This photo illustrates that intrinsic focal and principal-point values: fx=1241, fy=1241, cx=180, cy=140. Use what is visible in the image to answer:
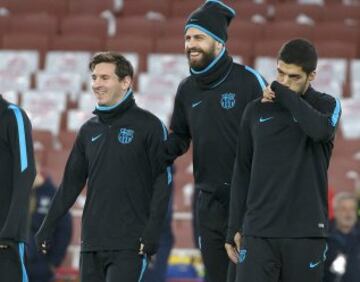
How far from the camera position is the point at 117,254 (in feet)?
23.4

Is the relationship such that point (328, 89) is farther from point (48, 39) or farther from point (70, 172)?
point (70, 172)

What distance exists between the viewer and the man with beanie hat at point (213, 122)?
7.23 m

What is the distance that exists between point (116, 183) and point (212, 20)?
1.13 m

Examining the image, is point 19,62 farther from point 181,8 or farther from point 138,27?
point 181,8

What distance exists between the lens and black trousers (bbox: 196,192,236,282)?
723 cm

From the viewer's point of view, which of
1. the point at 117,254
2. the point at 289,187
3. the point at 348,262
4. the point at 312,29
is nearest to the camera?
the point at 289,187

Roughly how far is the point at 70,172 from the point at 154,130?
58cm

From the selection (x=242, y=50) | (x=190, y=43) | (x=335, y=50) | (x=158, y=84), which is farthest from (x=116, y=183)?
(x=335, y=50)

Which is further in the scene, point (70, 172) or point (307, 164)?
point (70, 172)

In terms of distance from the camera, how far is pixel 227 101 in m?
7.27

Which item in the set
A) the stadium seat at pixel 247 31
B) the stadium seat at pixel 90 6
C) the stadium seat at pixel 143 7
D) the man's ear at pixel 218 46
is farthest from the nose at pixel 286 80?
the stadium seat at pixel 90 6

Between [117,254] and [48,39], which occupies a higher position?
[48,39]

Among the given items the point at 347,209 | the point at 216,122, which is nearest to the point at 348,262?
the point at 347,209

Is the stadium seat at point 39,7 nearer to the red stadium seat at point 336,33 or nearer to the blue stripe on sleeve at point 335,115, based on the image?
the red stadium seat at point 336,33
